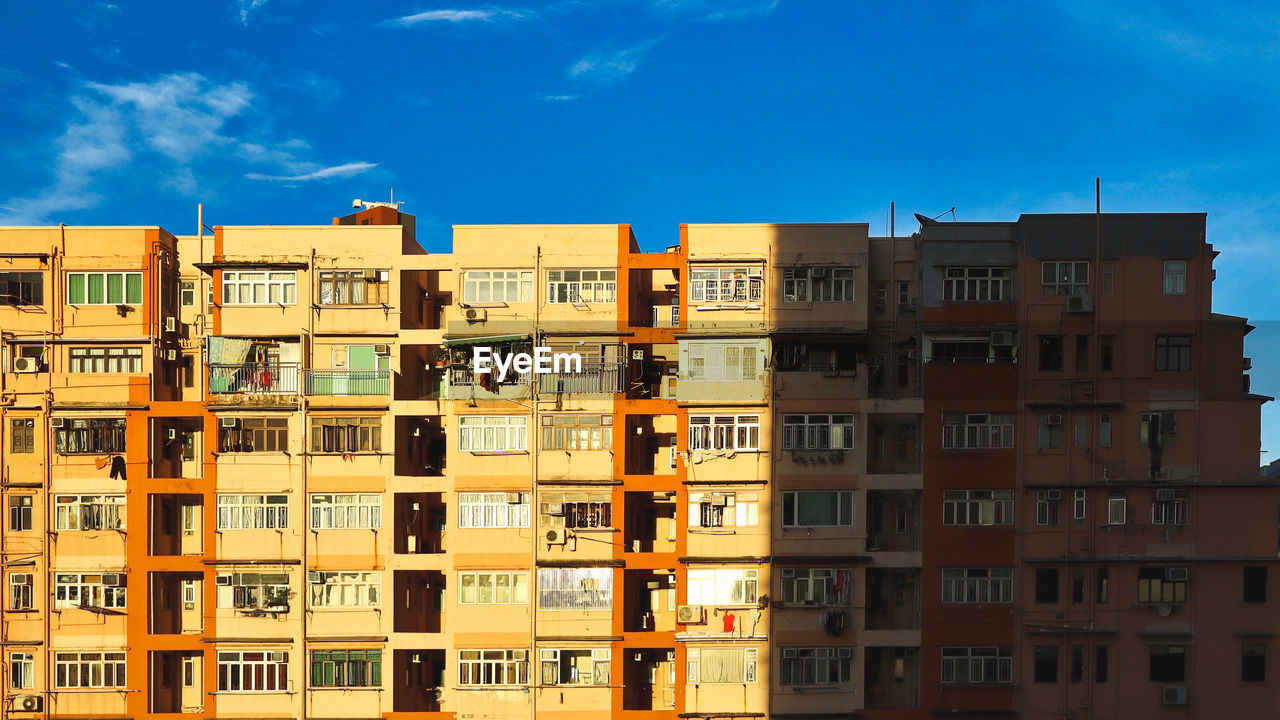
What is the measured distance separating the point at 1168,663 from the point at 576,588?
67.0 feet

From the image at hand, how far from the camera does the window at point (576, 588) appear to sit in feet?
102

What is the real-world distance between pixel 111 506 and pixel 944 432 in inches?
1155

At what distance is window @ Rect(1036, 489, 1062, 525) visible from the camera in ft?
102

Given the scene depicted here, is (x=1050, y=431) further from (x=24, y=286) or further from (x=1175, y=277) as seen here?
(x=24, y=286)

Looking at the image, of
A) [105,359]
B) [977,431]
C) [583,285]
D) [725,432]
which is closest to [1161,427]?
[977,431]

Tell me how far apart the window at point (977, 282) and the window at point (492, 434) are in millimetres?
15618

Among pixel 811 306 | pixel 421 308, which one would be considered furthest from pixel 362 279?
pixel 811 306

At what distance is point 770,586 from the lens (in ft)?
102

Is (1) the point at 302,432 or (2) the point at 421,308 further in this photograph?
(2) the point at 421,308

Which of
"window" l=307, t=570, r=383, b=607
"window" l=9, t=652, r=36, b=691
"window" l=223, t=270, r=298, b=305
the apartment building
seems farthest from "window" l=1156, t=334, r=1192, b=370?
"window" l=9, t=652, r=36, b=691

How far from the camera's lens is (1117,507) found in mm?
31141

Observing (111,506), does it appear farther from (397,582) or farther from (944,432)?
(944,432)

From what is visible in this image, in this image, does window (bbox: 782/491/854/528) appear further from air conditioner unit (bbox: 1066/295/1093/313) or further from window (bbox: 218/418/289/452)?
window (bbox: 218/418/289/452)

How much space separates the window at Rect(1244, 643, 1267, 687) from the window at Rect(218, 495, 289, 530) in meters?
33.2
